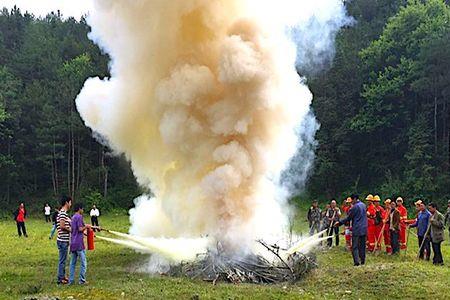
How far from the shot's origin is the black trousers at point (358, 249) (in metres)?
15.6

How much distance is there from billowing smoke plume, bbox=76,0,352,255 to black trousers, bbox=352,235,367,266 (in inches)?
102

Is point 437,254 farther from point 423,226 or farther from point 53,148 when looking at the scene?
point 53,148

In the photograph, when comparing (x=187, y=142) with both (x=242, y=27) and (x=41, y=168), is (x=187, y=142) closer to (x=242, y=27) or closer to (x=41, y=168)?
(x=242, y=27)

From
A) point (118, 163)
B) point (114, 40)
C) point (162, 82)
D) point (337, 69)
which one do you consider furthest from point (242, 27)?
point (118, 163)

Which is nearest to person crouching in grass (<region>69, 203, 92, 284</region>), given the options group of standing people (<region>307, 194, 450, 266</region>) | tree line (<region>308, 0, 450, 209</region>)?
group of standing people (<region>307, 194, 450, 266</region>)

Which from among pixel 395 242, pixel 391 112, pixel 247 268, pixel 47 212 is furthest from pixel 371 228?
pixel 391 112

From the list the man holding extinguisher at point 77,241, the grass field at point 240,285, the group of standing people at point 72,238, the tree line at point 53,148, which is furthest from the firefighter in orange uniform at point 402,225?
the tree line at point 53,148

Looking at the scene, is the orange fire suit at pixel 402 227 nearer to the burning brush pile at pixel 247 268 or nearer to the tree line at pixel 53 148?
the burning brush pile at pixel 247 268

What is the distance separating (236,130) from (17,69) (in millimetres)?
52314

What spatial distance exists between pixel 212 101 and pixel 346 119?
34961mm

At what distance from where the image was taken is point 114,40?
17609 mm

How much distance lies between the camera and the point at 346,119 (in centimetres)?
4906

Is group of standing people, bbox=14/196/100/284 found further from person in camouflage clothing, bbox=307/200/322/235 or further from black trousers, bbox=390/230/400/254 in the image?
person in camouflage clothing, bbox=307/200/322/235

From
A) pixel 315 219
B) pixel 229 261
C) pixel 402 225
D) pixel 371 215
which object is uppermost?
pixel 315 219
